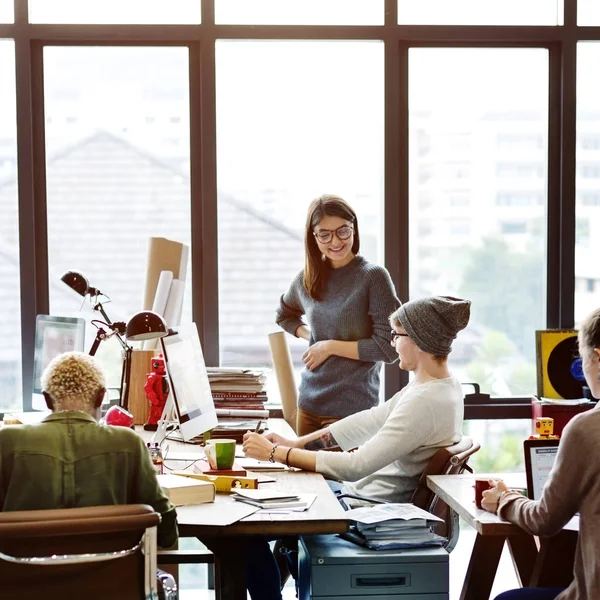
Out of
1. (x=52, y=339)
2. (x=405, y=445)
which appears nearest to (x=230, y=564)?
(x=405, y=445)

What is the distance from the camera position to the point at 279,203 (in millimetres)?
4367

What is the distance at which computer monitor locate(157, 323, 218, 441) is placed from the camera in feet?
9.38

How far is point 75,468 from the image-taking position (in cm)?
204

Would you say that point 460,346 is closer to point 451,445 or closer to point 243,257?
point 243,257

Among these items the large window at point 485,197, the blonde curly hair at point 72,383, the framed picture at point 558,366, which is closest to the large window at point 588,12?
the large window at point 485,197

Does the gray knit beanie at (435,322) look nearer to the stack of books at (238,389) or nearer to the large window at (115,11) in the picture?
the stack of books at (238,389)

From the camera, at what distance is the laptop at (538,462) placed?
238 cm

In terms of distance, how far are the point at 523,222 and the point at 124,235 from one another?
1961 mm

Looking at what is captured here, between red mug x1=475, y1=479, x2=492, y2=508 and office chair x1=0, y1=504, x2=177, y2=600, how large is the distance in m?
0.91

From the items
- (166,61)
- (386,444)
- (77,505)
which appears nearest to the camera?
(77,505)

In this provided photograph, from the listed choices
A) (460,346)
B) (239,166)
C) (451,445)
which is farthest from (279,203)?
(451,445)

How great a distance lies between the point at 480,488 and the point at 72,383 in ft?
3.68

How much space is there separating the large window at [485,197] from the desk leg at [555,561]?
198cm

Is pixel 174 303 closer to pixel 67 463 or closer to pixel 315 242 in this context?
pixel 315 242
